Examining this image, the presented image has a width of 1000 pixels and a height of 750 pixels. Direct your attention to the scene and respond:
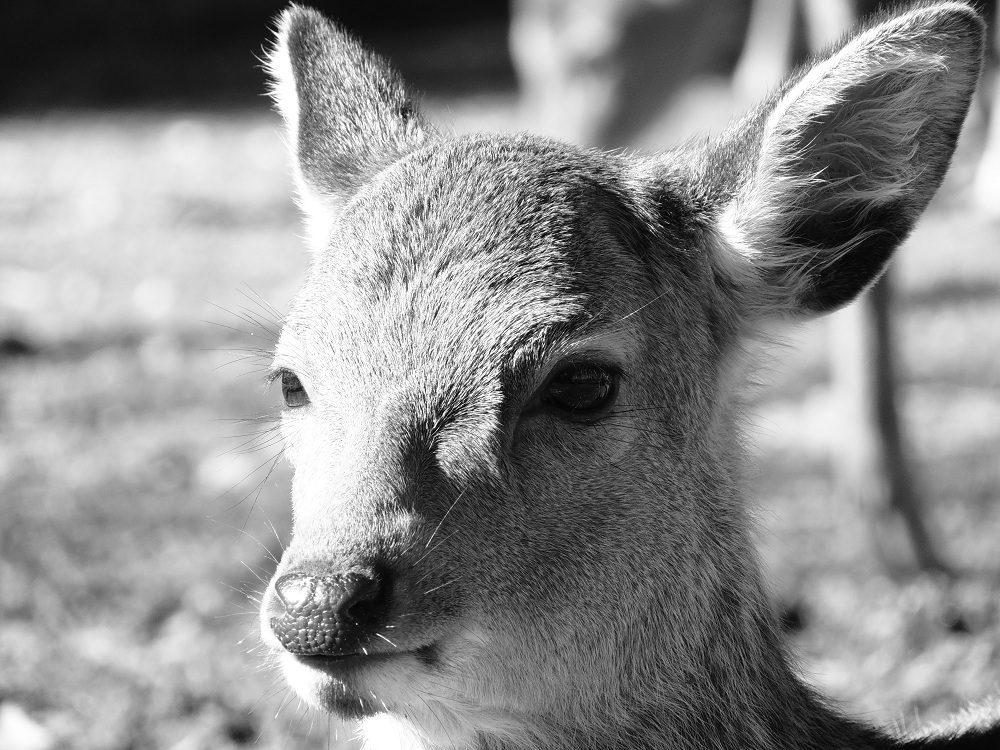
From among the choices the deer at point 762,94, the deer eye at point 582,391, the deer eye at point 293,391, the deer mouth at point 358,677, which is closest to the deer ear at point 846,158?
the deer eye at point 582,391

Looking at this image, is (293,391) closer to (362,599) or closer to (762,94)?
(362,599)

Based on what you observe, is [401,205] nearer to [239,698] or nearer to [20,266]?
[239,698]

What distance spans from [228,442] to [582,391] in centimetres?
415

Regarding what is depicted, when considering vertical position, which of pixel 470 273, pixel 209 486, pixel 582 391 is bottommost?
pixel 209 486

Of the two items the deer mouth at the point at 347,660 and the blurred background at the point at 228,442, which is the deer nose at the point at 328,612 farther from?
the blurred background at the point at 228,442

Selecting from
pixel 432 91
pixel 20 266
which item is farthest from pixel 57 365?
pixel 432 91

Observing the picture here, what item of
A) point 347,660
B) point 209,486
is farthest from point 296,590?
point 209,486

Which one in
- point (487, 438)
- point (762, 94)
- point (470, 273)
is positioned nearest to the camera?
point (487, 438)

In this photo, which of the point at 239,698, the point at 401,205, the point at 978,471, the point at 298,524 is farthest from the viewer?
the point at 978,471

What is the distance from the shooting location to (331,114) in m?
4.11

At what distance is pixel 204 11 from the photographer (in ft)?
59.4

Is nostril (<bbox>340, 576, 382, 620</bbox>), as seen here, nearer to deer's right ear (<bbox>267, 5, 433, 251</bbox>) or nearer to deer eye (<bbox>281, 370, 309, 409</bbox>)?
deer eye (<bbox>281, 370, 309, 409</bbox>)

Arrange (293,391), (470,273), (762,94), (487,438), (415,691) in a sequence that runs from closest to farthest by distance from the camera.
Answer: (415,691) → (487,438) → (470,273) → (293,391) → (762,94)

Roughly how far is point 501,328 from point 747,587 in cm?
99
